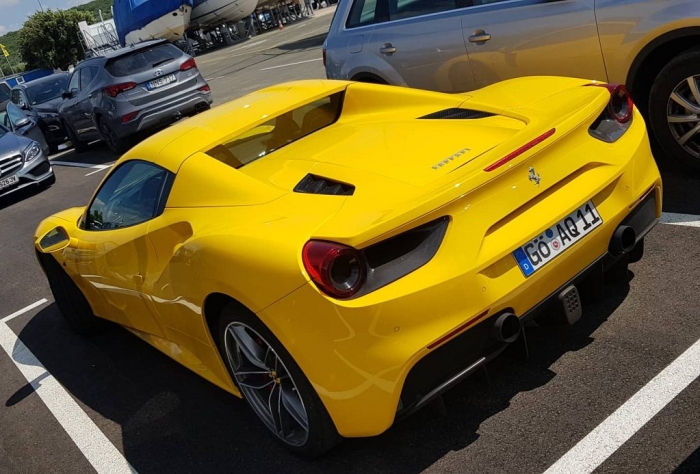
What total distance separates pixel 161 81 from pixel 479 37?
27.8 feet

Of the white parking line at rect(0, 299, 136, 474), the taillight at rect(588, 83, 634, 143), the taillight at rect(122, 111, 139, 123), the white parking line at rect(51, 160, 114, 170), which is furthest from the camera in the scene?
the white parking line at rect(51, 160, 114, 170)

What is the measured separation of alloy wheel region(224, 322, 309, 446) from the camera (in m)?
3.05

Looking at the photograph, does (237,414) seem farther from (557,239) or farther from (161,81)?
(161,81)

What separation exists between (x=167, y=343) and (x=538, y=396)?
6.47 ft

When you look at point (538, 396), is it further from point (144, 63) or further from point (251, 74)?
point (251, 74)

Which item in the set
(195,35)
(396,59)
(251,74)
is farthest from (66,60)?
(396,59)

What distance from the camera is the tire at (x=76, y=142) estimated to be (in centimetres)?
1492

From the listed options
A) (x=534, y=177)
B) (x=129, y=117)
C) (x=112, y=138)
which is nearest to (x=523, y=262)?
(x=534, y=177)

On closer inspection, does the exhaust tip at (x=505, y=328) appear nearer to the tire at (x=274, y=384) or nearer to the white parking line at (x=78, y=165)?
the tire at (x=274, y=384)

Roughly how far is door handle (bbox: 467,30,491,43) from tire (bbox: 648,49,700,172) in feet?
4.25

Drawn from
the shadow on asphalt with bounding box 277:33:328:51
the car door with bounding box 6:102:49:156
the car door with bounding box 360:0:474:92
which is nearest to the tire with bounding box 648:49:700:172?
the car door with bounding box 360:0:474:92

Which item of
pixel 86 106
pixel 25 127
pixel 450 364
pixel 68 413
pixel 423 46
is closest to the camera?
pixel 450 364

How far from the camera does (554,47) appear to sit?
5.04m

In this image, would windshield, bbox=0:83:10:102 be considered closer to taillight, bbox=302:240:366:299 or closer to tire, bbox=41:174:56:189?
tire, bbox=41:174:56:189
